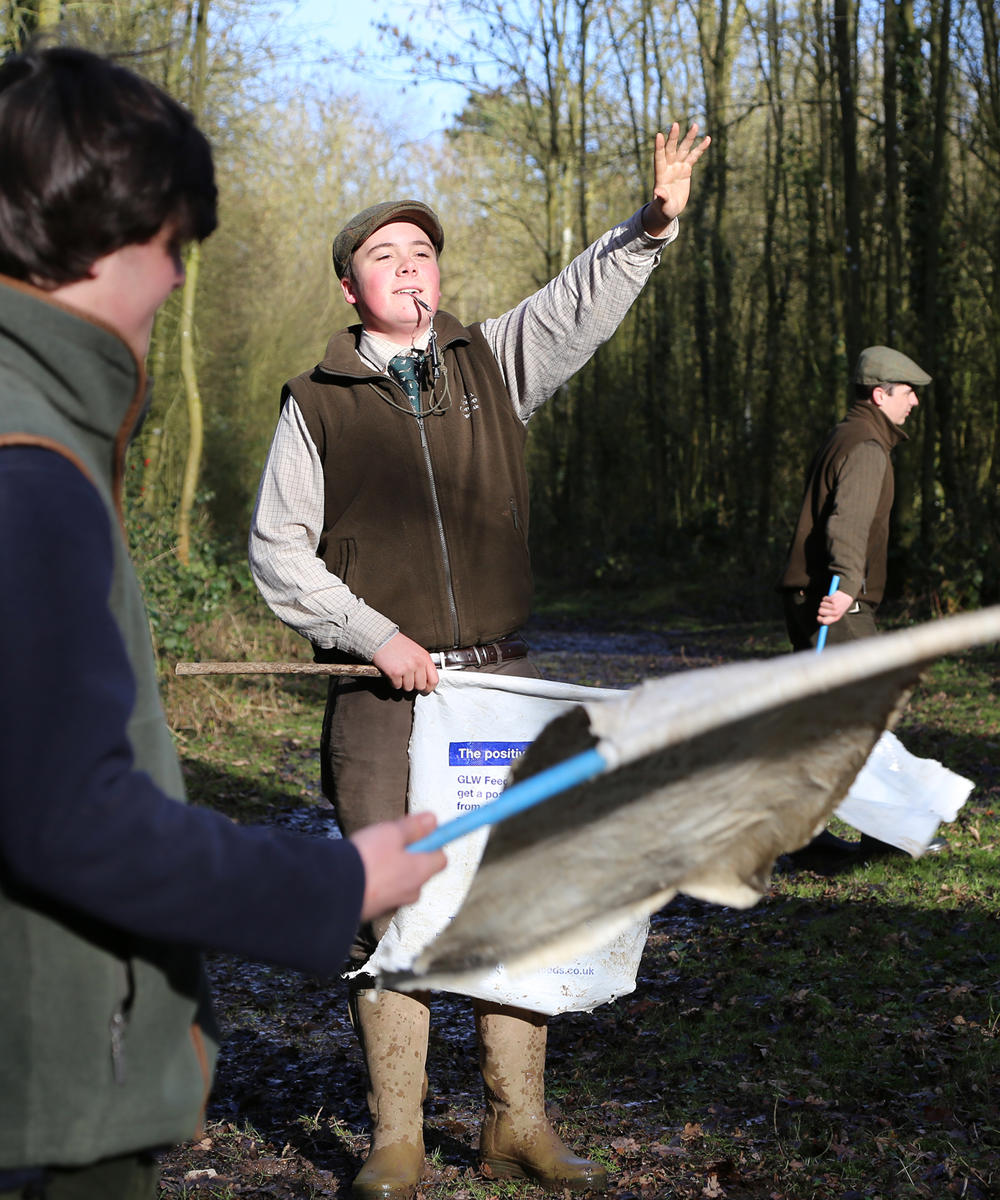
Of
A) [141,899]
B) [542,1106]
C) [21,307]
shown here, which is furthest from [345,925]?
[542,1106]

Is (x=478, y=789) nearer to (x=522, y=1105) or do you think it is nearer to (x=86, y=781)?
(x=522, y=1105)

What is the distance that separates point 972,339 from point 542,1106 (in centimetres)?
1404

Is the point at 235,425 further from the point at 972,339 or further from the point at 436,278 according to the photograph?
the point at 436,278

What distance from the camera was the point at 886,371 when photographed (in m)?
6.71

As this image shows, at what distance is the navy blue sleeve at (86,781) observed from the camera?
51.7 inches

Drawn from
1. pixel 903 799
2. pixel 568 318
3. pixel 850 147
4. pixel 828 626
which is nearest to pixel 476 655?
pixel 568 318

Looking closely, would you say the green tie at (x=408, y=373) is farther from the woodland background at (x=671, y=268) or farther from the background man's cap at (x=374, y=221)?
the woodland background at (x=671, y=268)

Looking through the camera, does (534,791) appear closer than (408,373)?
Yes

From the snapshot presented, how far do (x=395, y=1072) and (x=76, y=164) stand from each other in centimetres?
258

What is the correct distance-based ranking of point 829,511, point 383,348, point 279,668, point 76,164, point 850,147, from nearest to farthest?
point 76,164, point 279,668, point 383,348, point 829,511, point 850,147

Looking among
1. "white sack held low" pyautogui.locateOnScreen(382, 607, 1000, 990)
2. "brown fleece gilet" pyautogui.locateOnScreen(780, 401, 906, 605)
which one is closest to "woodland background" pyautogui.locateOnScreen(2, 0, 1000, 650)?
"brown fleece gilet" pyautogui.locateOnScreen(780, 401, 906, 605)

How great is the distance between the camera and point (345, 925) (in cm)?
147

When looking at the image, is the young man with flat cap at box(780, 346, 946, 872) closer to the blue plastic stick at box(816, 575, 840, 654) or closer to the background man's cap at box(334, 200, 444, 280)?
the blue plastic stick at box(816, 575, 840, 654)

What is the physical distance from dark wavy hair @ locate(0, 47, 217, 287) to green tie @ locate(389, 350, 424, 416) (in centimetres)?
198
